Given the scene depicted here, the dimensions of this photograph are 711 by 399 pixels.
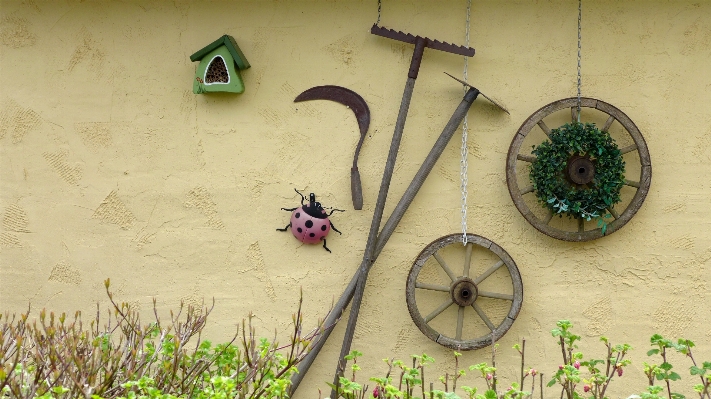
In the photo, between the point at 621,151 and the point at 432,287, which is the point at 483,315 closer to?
the point at 432,287

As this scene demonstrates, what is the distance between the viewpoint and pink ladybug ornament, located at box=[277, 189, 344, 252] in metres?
3.25

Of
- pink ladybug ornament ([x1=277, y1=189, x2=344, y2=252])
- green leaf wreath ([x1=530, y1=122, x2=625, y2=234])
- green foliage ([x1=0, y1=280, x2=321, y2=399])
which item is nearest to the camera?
green foliage ([x1=0, y1=280, x2=321, y2=399])

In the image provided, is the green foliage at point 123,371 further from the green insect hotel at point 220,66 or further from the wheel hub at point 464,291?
the green insect hotel at point 220,66

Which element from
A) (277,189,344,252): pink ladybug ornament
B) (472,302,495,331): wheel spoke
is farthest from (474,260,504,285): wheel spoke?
(277,189,344,252): pink ladybug ornament

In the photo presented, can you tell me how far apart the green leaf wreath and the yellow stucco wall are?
25 centimetres

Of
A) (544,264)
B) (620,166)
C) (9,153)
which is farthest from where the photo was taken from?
(9,153)

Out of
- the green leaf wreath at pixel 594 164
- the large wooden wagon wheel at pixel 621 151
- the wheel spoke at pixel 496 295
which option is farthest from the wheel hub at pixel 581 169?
the wheel spoke at pixel 496 295

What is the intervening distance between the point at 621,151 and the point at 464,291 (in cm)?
90

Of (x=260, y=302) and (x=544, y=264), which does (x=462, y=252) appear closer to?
(x=544, y=264)

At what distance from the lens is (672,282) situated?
320 centimetres

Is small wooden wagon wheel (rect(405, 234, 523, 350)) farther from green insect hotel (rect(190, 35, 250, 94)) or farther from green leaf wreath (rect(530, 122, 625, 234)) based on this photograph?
green insect hotel (rect(190, 35, 250, 94))

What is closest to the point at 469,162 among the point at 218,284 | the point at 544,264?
the point at 544,264

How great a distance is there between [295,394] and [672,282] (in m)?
1.77

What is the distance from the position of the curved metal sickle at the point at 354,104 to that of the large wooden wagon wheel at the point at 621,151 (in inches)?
26.1
